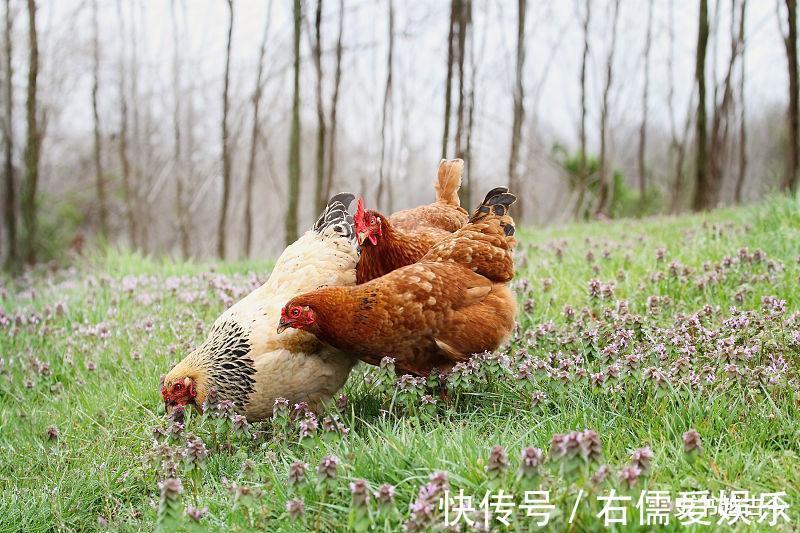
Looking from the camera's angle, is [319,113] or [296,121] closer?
[296,121]

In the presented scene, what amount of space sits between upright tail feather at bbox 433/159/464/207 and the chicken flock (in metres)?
1.09

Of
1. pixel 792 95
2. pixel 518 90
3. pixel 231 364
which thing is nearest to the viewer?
pixel 231 364

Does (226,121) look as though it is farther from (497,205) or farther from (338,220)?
(497,205)

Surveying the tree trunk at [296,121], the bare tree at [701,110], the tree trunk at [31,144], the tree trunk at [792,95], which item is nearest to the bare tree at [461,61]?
the tree trunk at [296,121]

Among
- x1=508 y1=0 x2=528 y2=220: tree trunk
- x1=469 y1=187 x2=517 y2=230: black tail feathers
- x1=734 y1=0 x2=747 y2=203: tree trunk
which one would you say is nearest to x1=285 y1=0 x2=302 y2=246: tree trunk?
x1=508 y1=0 x2=528 y2=220: tree trunk

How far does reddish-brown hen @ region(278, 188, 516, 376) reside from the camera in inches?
121

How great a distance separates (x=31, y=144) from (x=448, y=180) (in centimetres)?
729

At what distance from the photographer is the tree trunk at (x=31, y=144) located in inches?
339

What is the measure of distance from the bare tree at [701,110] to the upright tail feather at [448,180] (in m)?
7.08

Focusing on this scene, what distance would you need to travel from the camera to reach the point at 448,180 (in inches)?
187

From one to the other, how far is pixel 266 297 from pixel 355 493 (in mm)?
1802

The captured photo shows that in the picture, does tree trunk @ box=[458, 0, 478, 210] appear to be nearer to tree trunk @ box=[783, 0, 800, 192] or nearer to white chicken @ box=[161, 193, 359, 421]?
tree trunk @ box=[783, 0, 800, 192]

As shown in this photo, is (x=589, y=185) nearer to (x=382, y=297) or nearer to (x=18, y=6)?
(x=18, y=6)

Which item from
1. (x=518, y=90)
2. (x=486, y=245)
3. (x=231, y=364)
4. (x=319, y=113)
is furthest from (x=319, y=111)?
(x=231, y=364)
